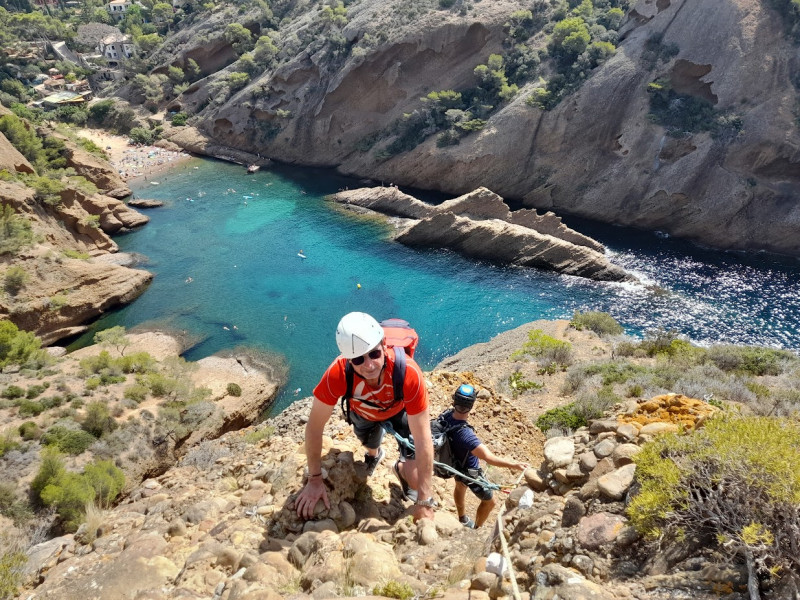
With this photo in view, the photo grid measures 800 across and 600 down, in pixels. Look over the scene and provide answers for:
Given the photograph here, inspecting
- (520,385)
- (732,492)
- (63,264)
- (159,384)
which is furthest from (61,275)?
(732,492)

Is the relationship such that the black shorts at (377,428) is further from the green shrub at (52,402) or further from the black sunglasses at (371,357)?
the green shrub at (52,402)

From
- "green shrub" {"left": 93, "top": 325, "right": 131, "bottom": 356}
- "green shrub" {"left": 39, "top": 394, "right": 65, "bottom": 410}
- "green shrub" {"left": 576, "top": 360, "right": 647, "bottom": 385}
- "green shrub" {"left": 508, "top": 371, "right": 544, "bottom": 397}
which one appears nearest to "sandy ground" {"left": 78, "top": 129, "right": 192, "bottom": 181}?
"green shrub" {"left": 93, "top": 325, "right": 131, "bottom": 356}

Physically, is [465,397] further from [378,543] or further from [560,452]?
[378,543]

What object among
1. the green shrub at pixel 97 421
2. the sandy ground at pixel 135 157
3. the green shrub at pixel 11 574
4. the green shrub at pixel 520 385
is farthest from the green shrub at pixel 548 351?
the sandy ground at pixel 135 157

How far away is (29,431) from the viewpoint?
1587 centimetres

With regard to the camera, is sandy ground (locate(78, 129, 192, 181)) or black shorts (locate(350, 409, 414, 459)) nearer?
black shorts (locate(350, 409, 414, 459))

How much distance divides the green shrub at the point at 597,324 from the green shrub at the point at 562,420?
13.5 m

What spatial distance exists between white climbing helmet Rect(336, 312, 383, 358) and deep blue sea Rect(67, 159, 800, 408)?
19.0 metres

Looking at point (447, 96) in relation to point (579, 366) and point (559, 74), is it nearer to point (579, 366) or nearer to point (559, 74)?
point (559, 74)

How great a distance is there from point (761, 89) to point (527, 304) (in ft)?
82.0

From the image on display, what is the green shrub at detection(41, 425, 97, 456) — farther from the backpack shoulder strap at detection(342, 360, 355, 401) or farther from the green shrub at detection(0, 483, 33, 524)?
the backpack shoulder strap at detection(342, 360, 355, 401)

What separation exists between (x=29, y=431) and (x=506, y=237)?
28.3 meters

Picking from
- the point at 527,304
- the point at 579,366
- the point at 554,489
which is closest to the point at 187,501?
the point at 554,489

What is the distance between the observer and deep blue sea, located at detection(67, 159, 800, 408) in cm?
2750
